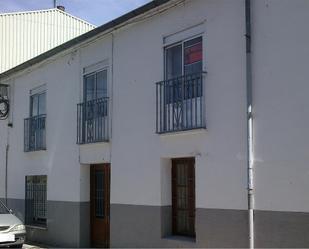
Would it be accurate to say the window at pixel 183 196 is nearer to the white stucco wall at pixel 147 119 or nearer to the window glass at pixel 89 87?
the white stucco wall at pixel 147 119

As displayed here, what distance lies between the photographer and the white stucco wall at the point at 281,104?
331 inches

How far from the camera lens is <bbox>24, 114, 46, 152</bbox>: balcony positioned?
53.4ft

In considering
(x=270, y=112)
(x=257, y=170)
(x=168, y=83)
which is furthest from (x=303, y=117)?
(x=168, y=83)

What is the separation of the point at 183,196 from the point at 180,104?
1830mm

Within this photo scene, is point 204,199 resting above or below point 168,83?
below

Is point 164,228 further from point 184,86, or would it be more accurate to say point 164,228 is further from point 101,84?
point 101,84

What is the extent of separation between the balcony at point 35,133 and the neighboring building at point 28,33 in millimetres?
5795

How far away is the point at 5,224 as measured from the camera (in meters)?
13.4

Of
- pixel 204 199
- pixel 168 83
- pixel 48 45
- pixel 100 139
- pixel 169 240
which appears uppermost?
pixel 48 45

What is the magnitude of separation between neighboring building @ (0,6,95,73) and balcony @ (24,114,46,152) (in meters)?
5.80

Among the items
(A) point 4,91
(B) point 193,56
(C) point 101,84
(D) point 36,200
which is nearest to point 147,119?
(B) point 193,56

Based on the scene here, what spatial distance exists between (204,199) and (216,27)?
3122 mm

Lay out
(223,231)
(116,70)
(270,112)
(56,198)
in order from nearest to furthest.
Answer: (270,112) < (223,231) < (116,70) < (56,198)

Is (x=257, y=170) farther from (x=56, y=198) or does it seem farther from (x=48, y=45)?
(x=48, y=45)
